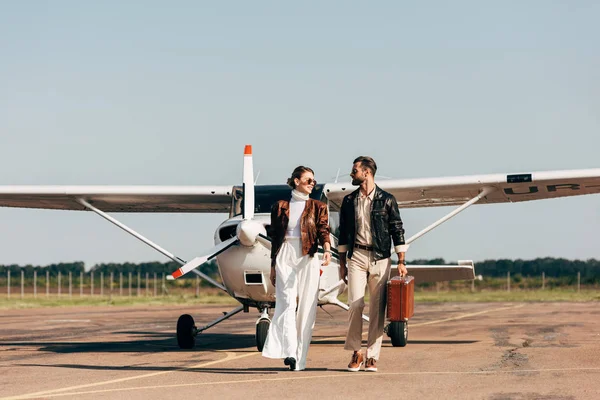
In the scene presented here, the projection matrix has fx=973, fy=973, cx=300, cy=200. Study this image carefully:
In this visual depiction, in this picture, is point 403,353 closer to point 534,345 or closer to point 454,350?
point 454,350

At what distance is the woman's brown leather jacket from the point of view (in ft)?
29.2

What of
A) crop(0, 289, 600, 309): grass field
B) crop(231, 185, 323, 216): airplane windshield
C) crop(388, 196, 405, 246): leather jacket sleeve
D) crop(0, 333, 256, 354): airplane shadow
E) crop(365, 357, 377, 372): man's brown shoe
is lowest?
crop(0, 289, 600, 309): grass field

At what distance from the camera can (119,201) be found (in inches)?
632

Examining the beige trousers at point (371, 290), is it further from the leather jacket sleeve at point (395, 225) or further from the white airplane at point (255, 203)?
the white airplane at point (255, 203)

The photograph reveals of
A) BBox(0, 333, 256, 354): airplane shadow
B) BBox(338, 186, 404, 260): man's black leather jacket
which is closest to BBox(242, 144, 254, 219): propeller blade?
BBox(0, 333, 256, 354): airplane shadow

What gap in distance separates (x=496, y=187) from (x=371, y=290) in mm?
6516

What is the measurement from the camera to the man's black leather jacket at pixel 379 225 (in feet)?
29.2

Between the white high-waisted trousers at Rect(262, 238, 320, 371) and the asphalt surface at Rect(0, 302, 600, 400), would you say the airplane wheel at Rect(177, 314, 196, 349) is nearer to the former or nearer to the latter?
A: the asphalt surface at Rect(0, 302, 600, 400)

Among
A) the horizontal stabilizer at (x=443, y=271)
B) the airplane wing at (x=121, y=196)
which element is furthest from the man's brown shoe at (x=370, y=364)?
the airplane wing at (x=121, y=196)

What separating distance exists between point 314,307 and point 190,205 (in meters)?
7.74

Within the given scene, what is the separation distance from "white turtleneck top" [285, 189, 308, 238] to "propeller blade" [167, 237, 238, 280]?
247 centimetres

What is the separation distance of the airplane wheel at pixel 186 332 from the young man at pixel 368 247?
4415 millimetres

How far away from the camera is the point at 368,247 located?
8906 millimetres

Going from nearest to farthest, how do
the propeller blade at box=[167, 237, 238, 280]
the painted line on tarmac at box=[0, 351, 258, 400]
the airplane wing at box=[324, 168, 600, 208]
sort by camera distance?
the painted line on tarmac at box=[0, 351, 258, 400] → the propeller blade at box=[167, 237, 238, 280] → the airplane wing at box=[324, 168, 600, 208]
